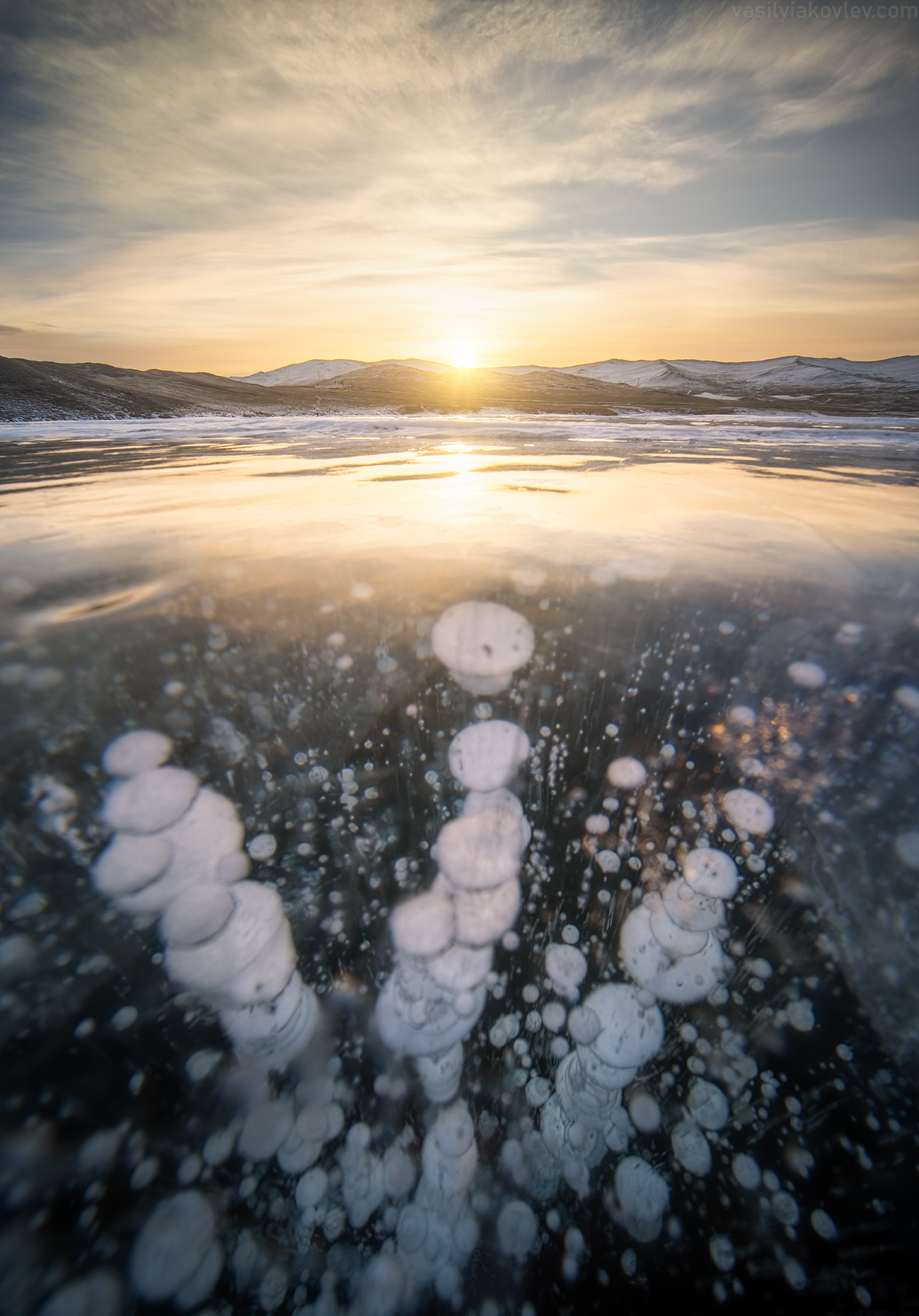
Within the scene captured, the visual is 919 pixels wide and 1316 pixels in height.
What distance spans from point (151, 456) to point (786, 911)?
866 centimetres

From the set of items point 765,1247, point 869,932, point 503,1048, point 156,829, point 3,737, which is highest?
point 3,737

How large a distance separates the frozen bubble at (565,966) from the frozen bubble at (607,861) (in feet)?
0.74

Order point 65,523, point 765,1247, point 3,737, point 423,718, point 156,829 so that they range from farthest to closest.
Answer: point 65,523 → point 423,718 → point 3,737 → point 156,829 → point 765,1247

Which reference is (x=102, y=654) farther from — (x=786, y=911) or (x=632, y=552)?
(x=632, y=552)

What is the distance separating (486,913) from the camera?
4.78 ft

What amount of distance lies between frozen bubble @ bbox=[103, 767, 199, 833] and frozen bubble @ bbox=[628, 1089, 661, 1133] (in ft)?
4.40

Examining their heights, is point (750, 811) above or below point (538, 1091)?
above

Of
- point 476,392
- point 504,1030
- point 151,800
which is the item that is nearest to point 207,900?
point 151,800

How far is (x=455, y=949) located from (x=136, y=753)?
108 cm

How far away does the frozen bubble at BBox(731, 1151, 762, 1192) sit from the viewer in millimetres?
1128

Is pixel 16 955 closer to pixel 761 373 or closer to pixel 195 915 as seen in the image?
pixel 195 915

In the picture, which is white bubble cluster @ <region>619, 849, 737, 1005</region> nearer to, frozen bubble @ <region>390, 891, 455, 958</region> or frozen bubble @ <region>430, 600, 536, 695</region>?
frozen bubble @ <region>390, 891, 455, 958</region>

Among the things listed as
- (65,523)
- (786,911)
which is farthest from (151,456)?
(786,911)

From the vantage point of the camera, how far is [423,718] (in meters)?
1.81
